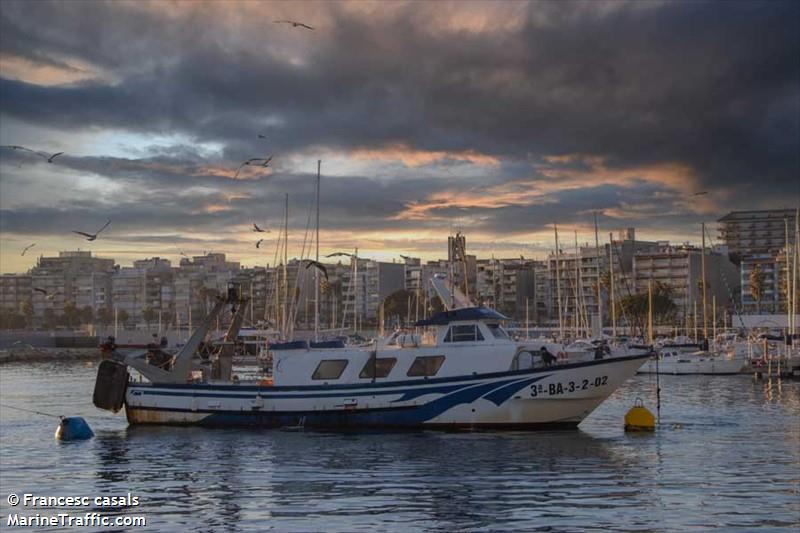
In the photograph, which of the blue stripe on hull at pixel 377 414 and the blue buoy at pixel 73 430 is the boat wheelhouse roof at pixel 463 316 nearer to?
the blue stripe on hull at pixel 377 414

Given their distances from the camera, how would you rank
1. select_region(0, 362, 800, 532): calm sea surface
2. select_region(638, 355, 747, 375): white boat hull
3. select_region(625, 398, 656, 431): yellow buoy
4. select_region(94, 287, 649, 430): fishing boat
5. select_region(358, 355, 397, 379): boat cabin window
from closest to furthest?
select_region(0, 362, 800, 532): calm sea surface, select_region(94, 287, 649, 430): fishing boat, select_region(358, 355, 397, 379): boat cabin window, select_region(625, 398, 656, 431): yellow buoy, select_region(638, 355, 747, 375): white boat hull

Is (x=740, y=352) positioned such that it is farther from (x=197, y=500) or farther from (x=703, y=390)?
(x=197, y=500)

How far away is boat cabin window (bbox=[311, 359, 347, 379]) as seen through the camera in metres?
39.0

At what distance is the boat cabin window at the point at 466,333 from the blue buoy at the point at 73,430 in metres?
14.5

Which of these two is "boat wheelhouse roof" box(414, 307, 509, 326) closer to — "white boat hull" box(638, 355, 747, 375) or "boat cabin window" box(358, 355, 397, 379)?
"boat cabin window" box(358, 355, 397, 379)

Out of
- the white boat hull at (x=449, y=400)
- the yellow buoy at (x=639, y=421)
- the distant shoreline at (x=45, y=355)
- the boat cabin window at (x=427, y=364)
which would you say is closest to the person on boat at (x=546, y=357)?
the white boat hull at (x=449, y=400)

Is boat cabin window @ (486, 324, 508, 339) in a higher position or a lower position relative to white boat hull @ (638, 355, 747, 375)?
higher

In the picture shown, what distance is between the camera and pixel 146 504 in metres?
24.7

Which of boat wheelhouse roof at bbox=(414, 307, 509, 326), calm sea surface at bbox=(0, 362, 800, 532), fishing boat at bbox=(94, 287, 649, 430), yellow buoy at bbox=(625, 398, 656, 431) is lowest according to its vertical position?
calm sea surface at bbox=(0, 362, 800, 532)

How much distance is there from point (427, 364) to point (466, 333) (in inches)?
73.3

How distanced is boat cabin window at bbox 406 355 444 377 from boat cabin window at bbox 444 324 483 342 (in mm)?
955

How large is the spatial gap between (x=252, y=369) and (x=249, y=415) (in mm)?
51491

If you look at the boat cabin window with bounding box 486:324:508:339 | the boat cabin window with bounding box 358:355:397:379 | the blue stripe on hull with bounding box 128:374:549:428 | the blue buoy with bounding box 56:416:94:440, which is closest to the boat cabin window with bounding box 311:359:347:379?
the boat cabin window with bounding box 358:355:397:379

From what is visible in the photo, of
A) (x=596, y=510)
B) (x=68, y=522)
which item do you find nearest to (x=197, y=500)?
(x=68, y=522)
